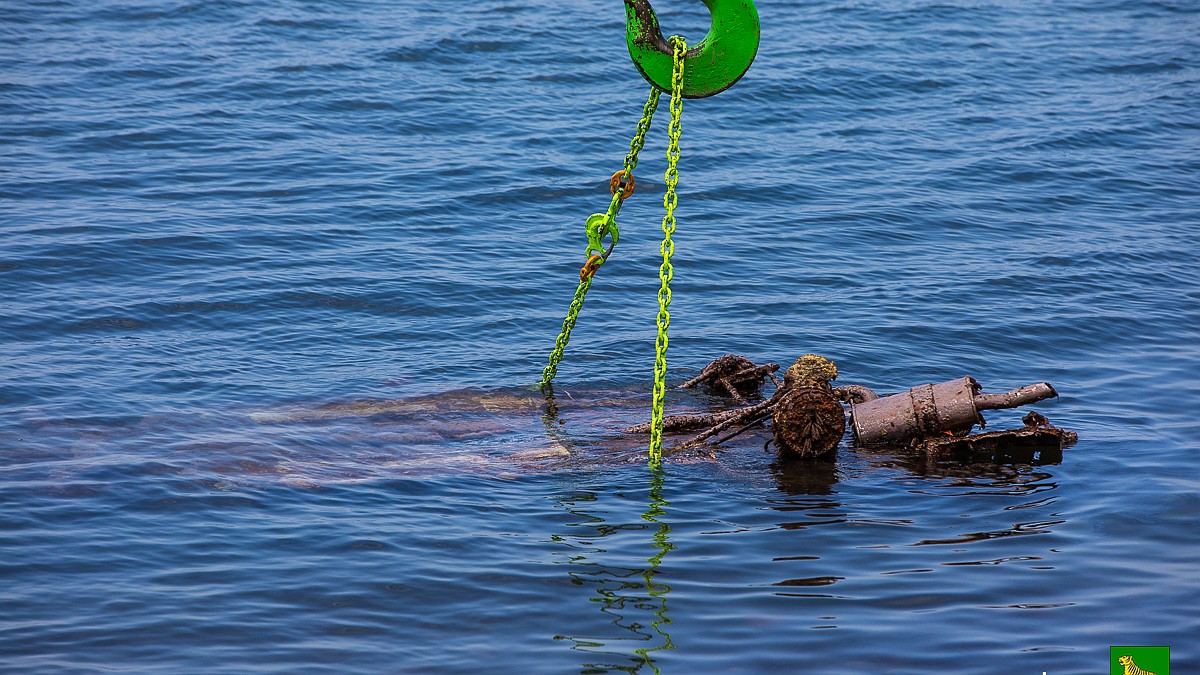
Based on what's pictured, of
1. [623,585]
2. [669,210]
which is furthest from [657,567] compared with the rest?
[669,210]

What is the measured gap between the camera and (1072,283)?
1362cm

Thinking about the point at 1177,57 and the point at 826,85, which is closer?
the point at 826,85

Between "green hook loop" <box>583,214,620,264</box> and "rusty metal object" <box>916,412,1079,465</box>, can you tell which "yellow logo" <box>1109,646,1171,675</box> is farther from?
"green hook loop" <box>583,214,620,264</box>

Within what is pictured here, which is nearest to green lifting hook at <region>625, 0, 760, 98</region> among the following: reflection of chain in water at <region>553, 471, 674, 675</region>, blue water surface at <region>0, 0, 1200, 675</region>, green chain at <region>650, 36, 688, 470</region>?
green chain at <region>650, 36, 688, 470</region>

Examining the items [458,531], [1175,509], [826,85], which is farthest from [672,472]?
[826,85]

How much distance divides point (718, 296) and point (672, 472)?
4.73 meters

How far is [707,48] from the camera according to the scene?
8.01 metres

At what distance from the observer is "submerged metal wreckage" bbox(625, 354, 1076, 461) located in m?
8.29

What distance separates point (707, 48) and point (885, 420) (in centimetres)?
295

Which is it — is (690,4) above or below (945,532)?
above

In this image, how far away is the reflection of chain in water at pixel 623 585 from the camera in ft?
21.0

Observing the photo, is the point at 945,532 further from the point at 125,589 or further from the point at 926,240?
the point at 926,240

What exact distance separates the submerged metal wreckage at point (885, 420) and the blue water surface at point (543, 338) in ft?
0.71

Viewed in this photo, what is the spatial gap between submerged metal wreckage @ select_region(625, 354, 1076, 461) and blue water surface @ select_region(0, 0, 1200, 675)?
217 mm
